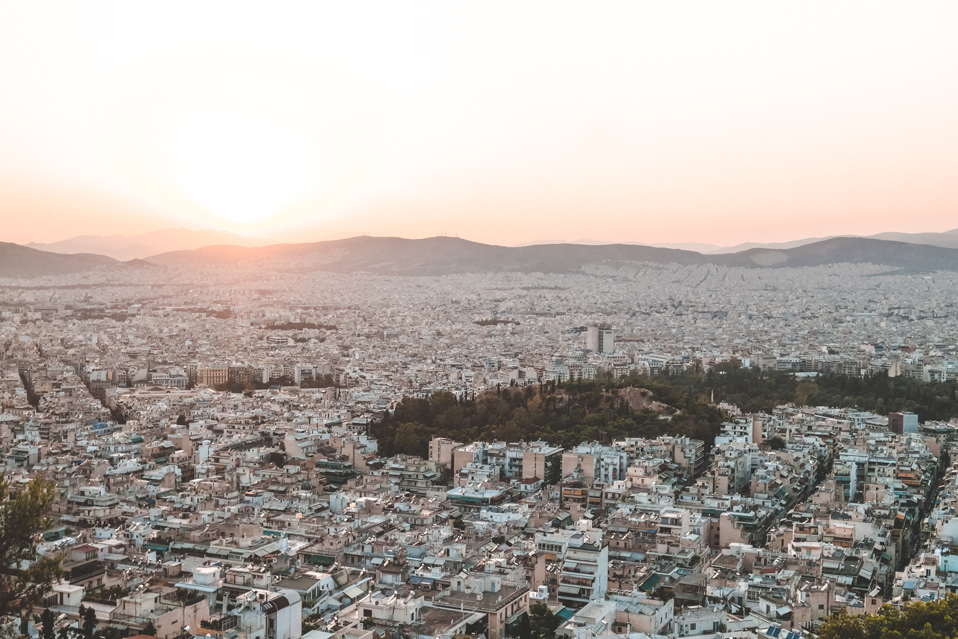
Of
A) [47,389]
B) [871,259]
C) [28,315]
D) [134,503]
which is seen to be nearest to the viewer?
[134,503]

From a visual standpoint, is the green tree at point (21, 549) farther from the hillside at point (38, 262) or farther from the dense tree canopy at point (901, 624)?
the hillside at point (38, 262)

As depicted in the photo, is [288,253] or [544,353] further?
[288,253]

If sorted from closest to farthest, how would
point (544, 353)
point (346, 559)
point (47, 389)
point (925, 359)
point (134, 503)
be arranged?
point (346, 559) → point (134, 503) → point (47, 389) → point (925, 359) → point (544, 353)

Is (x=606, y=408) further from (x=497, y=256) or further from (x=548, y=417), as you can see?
(x=497, y=256)

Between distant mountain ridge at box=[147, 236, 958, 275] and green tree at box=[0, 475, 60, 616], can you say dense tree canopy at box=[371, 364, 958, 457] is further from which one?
distant mountain ridge at box=[147, 236, 958, 275]

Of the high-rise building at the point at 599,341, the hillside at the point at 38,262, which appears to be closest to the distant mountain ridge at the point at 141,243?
the hillside at the point at 38,262

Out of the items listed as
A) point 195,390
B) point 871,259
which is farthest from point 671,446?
point 871,259

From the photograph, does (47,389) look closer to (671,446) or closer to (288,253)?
(671,446)

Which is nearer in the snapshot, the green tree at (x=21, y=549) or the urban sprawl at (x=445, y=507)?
the green tree at (x=21, y=549)
